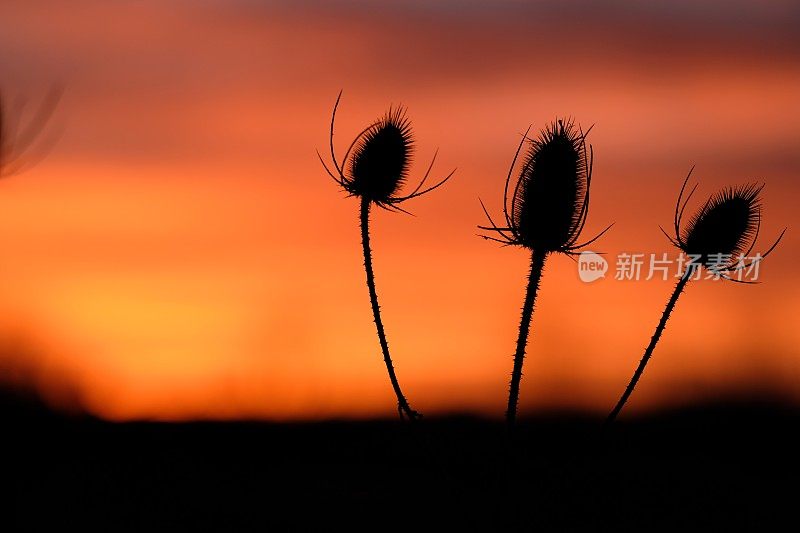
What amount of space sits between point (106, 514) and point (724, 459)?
4.06 m

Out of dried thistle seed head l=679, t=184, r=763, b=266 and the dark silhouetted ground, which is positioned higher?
dried thistle seed head l=679, t=184, r=763, b=266

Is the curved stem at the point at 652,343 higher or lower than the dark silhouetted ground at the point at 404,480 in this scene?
higher

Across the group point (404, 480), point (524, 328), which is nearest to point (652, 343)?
point (524, 328)

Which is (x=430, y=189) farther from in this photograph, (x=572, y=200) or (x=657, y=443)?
(x=657, y=443)

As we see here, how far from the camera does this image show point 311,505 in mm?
5961

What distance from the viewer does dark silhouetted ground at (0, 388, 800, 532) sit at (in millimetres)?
5023

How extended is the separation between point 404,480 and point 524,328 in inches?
43.6

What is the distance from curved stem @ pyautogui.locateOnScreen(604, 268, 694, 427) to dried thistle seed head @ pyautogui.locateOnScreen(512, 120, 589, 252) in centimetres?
68

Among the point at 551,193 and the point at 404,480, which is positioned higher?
the point at 551,193

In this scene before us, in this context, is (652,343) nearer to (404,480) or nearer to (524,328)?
(524,328)

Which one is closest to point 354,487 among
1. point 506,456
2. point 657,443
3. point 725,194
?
point 506,456

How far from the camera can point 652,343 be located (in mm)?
5500

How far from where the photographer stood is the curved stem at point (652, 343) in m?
5.13

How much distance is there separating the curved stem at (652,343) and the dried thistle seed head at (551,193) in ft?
2.24
